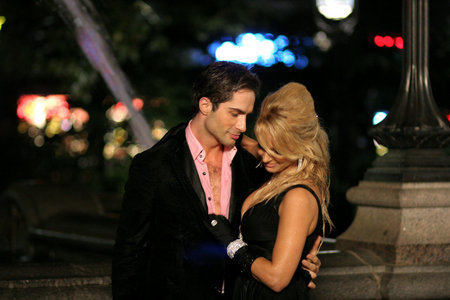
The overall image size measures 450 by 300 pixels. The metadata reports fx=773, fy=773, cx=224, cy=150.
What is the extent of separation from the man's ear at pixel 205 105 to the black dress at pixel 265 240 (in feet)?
2.16

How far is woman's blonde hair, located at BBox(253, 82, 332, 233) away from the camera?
12.7ft

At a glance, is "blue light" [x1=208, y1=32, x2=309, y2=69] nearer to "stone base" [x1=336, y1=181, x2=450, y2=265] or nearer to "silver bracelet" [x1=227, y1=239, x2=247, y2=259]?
"stone base" [x1=336, y1=181, x2=450, y2=265]

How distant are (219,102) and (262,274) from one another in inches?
40.7

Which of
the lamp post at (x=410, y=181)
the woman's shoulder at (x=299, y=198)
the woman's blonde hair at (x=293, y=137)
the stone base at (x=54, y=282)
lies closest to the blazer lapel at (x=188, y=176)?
the woman's blonde hair at (x=293, y=137)

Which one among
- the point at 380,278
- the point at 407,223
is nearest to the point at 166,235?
the point at 380,278

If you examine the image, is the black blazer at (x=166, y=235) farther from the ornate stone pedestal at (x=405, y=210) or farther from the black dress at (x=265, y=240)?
the ornate stone pedestal at (x=405, y=210)

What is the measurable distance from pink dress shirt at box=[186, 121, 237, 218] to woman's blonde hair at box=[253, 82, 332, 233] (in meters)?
0.40

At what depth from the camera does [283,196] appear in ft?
12.6

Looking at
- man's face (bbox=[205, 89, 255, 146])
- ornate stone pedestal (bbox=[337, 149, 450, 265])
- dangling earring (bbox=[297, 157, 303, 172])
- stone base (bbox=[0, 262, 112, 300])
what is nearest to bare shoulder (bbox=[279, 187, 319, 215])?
dangling earring (bbox=[297, 157, 303, 172])

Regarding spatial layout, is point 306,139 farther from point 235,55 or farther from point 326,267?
point 235,55

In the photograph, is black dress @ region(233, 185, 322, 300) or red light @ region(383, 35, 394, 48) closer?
black dress @ region(233, 185, 322, 300)

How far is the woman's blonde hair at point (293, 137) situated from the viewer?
3.86 metres

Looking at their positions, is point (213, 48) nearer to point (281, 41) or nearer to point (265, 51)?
point (265, 51)

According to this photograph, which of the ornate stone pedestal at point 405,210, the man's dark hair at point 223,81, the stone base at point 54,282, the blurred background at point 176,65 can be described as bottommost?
the stone base at point 54,282
